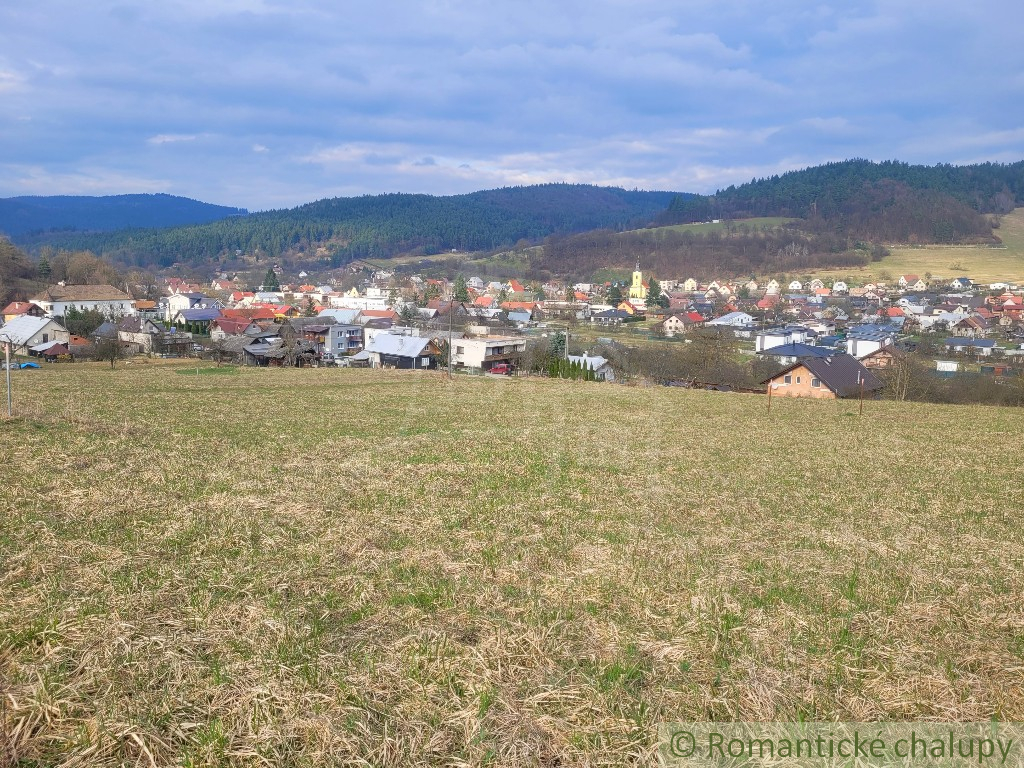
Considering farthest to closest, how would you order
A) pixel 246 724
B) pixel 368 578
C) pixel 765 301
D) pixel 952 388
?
pixel 765 301 < pixel 952 388 < pixel 368 578 < pixel 246 724

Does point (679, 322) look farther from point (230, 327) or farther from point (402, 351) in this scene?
point (230, 327)

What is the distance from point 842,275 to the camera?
13450cm

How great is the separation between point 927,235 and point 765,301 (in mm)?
82731

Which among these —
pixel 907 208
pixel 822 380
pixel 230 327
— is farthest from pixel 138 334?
pixel 907 208

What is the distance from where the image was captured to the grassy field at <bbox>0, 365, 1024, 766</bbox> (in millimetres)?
3604

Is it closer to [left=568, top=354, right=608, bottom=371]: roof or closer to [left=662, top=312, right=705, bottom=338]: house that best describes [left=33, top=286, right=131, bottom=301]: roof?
[left=568, top=354, right=608, bottom=371]: roof

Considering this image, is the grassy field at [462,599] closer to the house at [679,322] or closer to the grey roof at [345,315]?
the grey roof at [345,315]

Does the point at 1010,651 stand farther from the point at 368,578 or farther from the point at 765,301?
the point at 765,301

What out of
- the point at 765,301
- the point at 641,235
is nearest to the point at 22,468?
the point at 765,301

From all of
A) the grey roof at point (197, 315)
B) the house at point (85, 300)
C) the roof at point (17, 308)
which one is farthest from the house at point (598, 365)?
the roof at point (17, 308)

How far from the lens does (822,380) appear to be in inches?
1388

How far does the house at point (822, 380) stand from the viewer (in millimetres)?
35312

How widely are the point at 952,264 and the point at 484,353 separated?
405 ft

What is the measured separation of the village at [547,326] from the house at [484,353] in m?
0.12
